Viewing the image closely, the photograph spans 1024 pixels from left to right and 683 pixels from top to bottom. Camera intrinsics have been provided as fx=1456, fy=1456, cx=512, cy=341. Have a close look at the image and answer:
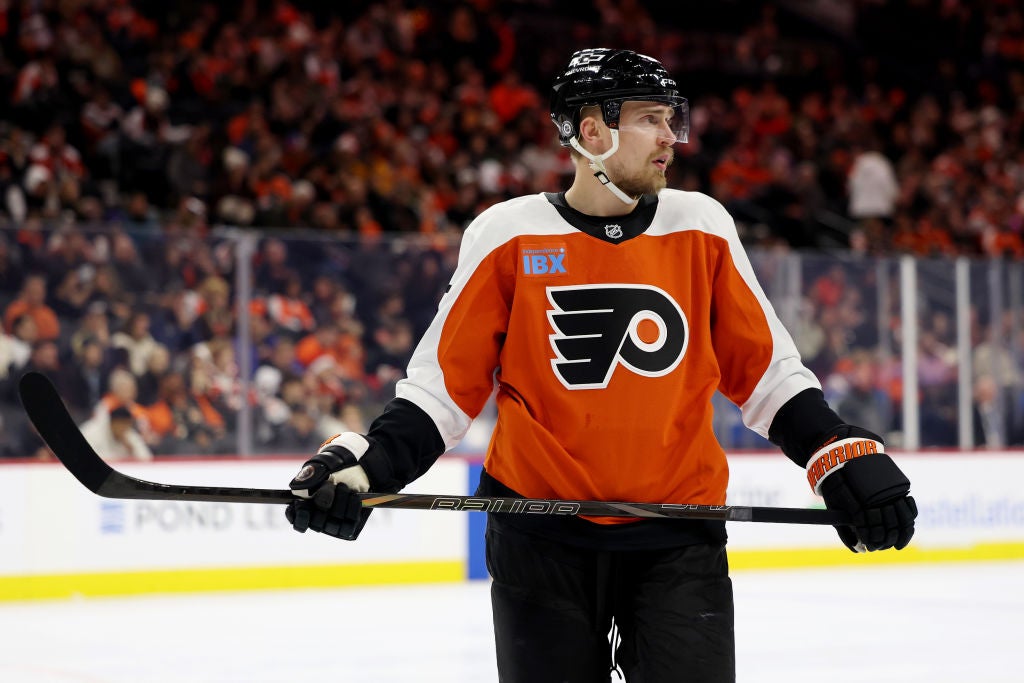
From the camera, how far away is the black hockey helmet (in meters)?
2.30

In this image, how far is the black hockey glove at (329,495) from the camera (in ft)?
6.86

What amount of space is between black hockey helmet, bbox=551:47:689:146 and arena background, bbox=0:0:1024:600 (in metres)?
4.44

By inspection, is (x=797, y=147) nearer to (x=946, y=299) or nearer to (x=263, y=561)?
(x=946, y=299)

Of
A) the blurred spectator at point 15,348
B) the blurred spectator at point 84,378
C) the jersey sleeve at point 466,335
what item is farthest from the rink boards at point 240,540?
the jersey sleeve at point 466,335

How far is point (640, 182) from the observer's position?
7.47 feet

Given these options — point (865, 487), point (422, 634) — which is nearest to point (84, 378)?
point (422, 634)

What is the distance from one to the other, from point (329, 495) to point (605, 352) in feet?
1.51

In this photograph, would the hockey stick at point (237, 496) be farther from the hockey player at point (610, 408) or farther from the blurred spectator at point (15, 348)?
the blurred spectator at point (15, 348)

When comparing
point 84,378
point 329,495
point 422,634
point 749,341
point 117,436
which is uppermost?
point 84,378

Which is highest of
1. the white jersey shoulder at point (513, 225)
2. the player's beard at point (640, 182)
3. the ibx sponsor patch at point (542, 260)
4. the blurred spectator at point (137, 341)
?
the blurred spectator at point (137, 341)

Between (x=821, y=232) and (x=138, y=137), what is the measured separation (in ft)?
17.3

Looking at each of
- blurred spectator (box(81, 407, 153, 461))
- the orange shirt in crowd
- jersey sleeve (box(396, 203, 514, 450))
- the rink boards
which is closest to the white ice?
the rink boards

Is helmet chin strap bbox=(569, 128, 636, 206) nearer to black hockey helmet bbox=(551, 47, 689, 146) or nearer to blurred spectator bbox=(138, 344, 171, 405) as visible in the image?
black hockey helmet bbox=(551, 47, 689, 146)

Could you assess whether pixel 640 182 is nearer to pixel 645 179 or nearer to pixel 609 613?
pixel 645 179
